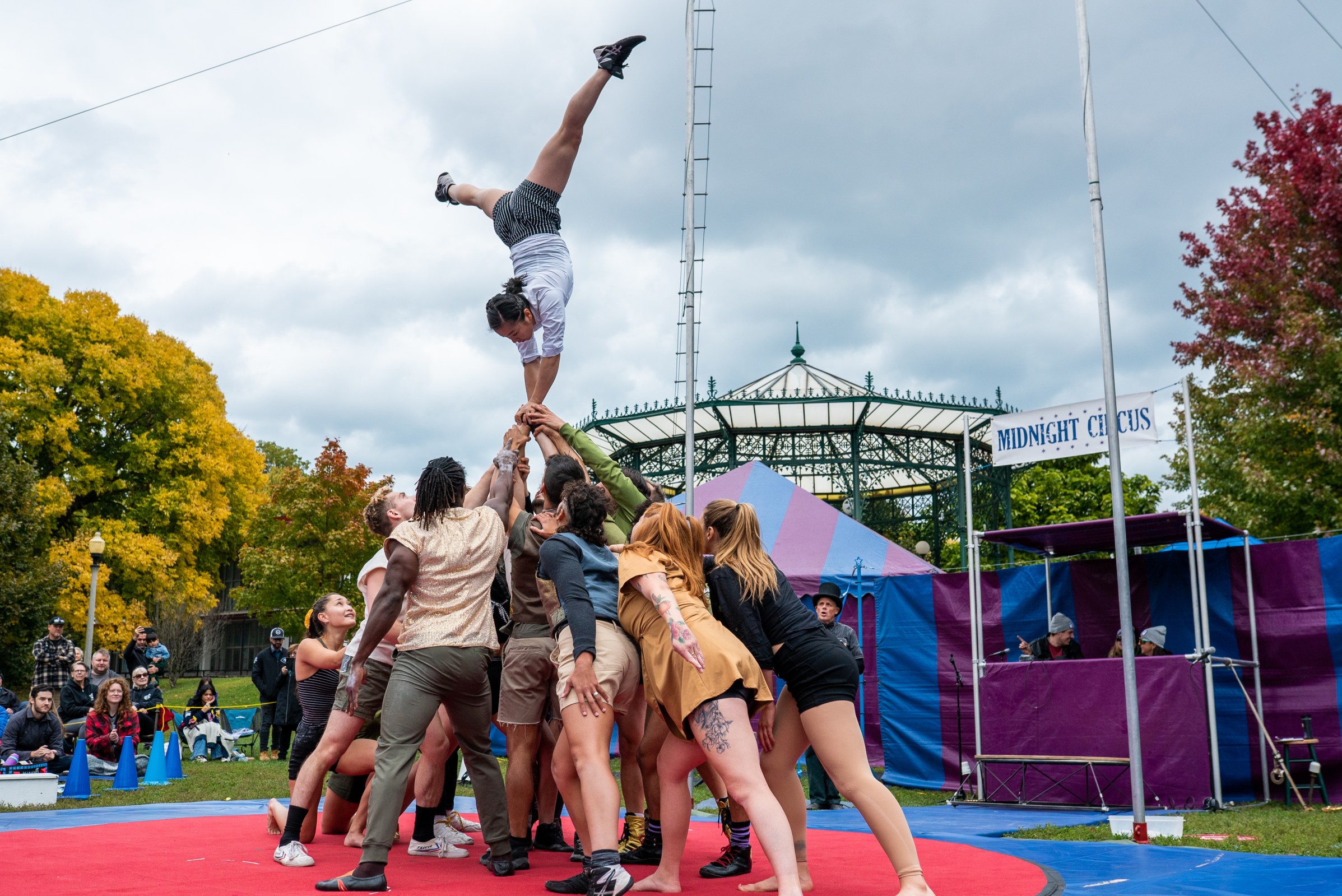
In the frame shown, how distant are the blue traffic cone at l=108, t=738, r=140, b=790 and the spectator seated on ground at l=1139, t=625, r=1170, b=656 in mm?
8758

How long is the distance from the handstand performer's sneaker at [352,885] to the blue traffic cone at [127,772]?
6367mm

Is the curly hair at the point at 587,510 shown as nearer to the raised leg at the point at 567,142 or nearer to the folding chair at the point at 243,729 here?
the raised leg at the point at 567,142

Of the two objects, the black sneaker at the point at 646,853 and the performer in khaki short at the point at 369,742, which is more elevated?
the performer in khaki short at the point at 369,742

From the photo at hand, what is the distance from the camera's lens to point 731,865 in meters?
4.25

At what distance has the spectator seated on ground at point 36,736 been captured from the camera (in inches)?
356

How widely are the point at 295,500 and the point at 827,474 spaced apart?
1194cm

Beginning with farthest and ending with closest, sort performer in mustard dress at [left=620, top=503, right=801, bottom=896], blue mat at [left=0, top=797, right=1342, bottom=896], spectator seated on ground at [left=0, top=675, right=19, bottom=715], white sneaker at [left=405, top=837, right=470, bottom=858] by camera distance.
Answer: spectator seated on ground at [left=0, top=675, right=19, bottom=715]
white sneaker at [left=405, top=837, right=470, bottom=858]
blue mat at [left=0, top=797, right=1342, bottom=896]
performer in mustard dress at [left=620, top=503, right=801, bottom=896]

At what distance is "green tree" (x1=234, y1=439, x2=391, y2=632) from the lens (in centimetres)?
2203

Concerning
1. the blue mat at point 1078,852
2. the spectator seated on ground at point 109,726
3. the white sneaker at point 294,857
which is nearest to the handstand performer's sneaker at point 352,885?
the white sneaker at point 294,857

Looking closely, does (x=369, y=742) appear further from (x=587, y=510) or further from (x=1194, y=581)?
(x=1194, y=581)

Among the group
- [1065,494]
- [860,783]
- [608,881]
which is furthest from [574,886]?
[1065,494]

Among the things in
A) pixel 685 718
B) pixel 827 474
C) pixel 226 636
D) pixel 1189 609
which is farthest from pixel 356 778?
pixel 226 636

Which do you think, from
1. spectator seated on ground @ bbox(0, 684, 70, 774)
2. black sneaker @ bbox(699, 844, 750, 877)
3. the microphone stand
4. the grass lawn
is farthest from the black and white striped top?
the microphone stand

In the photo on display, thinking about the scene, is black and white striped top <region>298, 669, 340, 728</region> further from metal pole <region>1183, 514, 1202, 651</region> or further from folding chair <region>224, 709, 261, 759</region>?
folding chair <region>224, 709, 261, 759</region>
